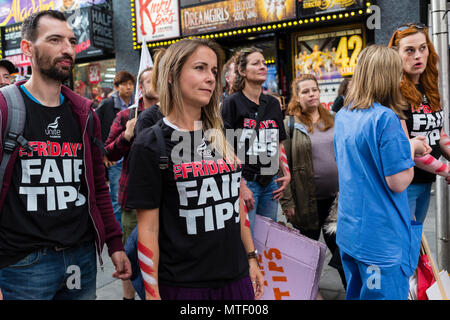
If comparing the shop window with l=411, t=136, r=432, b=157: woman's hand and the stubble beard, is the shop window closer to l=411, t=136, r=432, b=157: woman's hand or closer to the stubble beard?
the stubble beard

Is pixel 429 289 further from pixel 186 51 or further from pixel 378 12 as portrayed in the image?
pixel 378 12

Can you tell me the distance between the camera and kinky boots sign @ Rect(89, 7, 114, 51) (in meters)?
11.6

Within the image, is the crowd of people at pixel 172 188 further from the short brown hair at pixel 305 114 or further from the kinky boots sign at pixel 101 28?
the kinky boots sign at pixel 101 28

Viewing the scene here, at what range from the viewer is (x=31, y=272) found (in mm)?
1884

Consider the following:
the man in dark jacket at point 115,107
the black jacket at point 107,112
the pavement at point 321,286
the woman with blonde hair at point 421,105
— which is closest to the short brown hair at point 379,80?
the woman with blonde hair at point 421,105

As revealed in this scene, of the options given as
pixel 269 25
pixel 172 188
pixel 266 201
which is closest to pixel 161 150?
pixel 172 188

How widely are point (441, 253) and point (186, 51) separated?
3.12m

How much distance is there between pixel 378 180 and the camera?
2.31m

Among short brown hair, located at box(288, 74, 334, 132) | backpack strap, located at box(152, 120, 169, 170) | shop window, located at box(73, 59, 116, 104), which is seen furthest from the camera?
shop window, located at box(73, 59, 116, 104)

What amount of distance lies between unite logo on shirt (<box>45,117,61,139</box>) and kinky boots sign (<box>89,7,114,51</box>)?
10591mm

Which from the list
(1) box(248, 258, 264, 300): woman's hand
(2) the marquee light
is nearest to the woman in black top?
(1) box(248, 258, 264, 300): woman's hand

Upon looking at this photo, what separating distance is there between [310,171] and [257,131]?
71cm

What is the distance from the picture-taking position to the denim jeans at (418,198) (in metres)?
3.00
